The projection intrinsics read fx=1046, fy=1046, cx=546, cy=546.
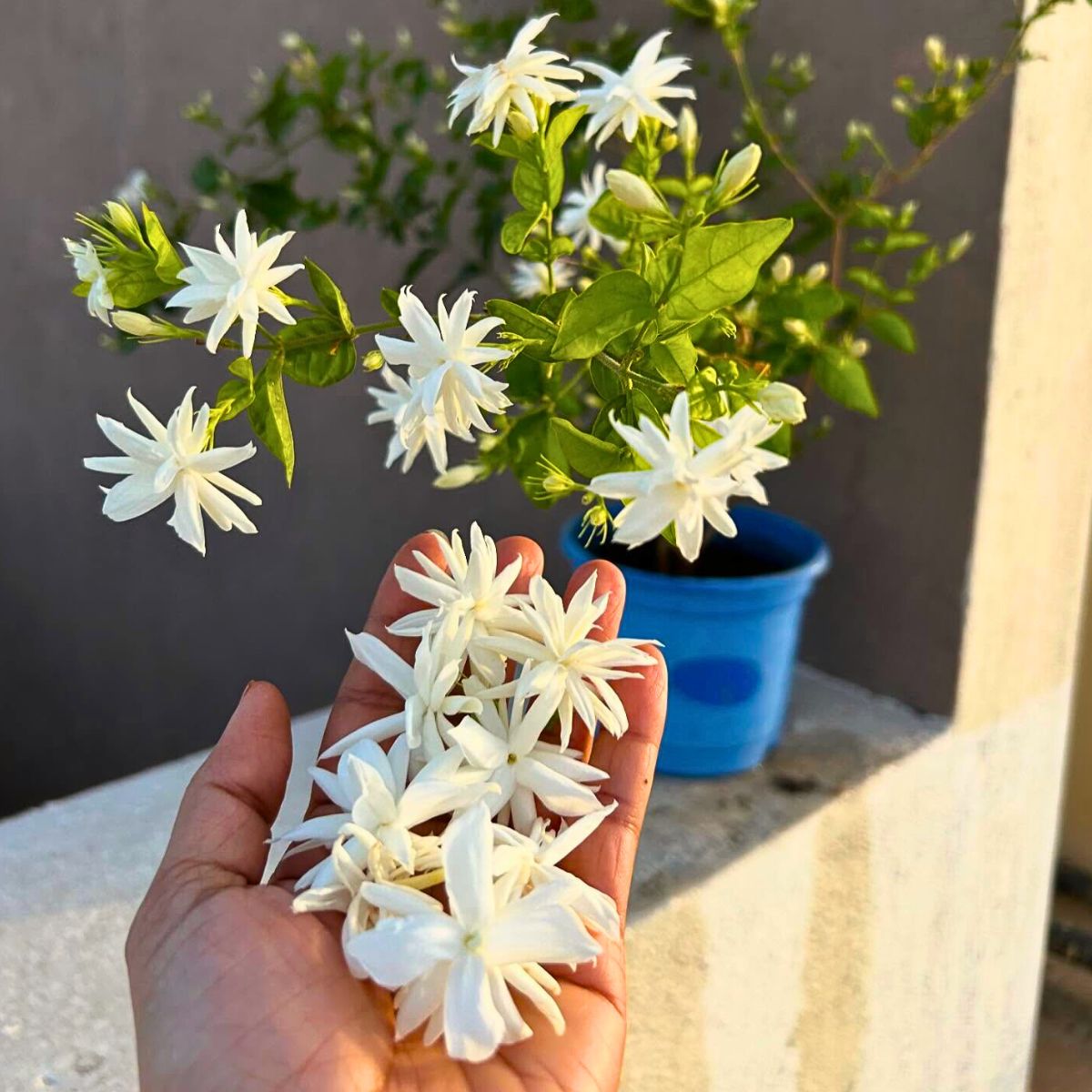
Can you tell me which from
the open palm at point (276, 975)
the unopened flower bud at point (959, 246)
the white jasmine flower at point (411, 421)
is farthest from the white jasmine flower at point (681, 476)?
the unopened flower bud at point (959, 246)

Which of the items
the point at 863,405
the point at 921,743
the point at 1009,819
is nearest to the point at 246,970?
the point at 863,405

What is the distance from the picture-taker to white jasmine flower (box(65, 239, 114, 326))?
546 mm

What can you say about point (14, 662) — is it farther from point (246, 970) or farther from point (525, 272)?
point (246, 970)

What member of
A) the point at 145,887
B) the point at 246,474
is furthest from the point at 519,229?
the point at 246,474

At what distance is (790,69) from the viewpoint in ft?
3.67

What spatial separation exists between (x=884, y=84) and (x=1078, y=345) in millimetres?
342

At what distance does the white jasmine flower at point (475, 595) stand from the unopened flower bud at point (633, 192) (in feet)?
0.66

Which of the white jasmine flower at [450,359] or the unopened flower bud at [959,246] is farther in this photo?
the unopened flower bud at [959,246]

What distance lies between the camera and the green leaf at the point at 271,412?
1.75ft

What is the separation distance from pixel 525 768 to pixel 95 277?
0.36m

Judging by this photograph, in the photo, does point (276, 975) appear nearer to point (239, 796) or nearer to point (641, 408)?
point (239, 796)

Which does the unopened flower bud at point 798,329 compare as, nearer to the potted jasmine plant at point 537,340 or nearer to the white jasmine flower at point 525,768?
the potted jasmine plant at point 537,340

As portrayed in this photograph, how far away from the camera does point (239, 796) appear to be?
68 cm

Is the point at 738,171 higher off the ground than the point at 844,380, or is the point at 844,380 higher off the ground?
the point at 738,171
